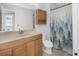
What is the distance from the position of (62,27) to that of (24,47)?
0.47 meters

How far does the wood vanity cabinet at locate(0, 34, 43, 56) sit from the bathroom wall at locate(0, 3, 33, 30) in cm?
15

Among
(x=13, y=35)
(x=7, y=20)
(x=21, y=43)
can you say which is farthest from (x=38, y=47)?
(x=7, y=20)

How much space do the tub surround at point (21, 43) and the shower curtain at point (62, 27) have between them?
17 centimetres

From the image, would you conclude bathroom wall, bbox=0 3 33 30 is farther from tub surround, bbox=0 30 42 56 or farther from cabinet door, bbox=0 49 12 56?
cabinet door, bbox=0 49 12 56

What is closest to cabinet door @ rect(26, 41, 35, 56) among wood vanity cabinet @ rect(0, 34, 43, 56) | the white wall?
wood vanity cabinet @ rect(0, 34, 43, 56)

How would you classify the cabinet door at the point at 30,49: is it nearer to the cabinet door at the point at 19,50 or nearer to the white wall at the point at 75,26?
the cabinet door at the point at 19,50

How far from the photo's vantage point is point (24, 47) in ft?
3.92

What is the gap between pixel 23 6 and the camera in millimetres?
1230

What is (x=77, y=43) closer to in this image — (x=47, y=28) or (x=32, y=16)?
(x=47, y=28)

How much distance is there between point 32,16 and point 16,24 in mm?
196

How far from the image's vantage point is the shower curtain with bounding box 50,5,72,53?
1215 millimetres

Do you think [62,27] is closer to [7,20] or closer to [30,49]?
[30,49]

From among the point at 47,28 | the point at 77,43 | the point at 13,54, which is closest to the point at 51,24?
the point at 47,28

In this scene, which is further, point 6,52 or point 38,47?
point 38,47
